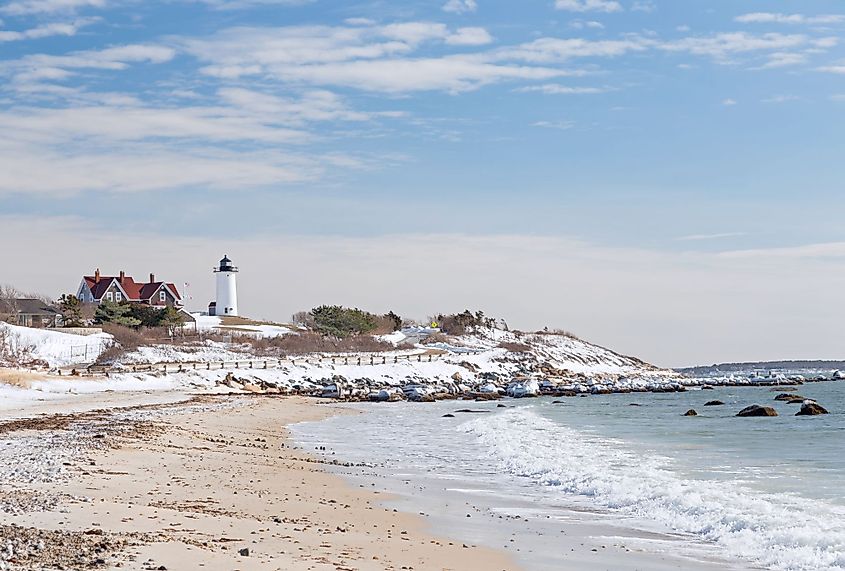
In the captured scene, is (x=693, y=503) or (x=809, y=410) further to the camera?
(x=809, y=410)

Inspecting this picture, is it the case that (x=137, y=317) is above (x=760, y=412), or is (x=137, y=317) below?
above

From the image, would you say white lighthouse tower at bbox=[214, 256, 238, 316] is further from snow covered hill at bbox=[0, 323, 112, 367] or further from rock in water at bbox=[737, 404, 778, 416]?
rock in water at bbox=[737, 404, 778, 416]

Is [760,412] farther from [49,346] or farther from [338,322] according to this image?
[338,322]

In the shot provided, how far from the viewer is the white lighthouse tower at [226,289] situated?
10694cm

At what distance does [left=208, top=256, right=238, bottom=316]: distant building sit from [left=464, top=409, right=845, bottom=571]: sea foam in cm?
8572

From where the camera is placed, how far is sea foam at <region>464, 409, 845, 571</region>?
11375mm

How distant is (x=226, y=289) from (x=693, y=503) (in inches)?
3828

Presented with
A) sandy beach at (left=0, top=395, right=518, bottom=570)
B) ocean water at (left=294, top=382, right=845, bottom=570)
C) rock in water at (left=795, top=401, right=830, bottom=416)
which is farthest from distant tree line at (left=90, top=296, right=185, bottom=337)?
sandy beach at (left=0, top=395, right=518, bottom=570)

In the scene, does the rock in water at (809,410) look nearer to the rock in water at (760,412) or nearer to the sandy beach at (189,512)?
the rock in water at (760,412)

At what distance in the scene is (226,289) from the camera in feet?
354

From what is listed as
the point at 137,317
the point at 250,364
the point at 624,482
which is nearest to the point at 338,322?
the point at 137,317

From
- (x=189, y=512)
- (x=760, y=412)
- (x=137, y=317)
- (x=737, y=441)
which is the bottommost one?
(x=760, y=412)

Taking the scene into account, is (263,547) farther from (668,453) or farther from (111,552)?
(668,453)

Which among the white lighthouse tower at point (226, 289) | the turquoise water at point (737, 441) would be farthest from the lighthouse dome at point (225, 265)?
the turquoise water at point (737, 441)
